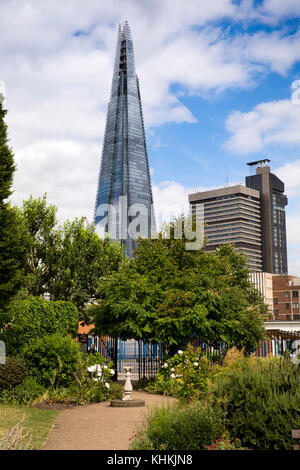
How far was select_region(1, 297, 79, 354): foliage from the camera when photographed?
17.1 metres

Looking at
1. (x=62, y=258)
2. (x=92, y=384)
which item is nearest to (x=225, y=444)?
(x=92, y=384)

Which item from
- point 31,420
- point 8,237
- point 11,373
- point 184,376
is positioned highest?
point 8,237

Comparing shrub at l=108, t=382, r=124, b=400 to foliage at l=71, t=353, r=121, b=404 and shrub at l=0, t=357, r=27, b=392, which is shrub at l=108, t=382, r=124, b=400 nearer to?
foliage at l=71, t=353, r=121, b=404

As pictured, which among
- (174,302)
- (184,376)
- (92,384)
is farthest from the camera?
(174,302)

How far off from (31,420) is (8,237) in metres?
7.32

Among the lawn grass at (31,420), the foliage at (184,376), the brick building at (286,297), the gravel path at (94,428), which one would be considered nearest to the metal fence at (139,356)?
the foliage at (184,376)

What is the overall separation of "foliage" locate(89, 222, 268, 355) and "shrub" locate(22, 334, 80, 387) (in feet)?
9.96

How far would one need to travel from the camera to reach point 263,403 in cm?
833

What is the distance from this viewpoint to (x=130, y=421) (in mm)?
11742

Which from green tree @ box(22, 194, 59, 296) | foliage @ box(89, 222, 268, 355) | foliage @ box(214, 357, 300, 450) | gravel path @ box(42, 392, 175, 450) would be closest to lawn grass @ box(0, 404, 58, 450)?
gravel path @ box(42, 392, 175, 450)

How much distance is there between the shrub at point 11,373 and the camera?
Result: 1492 cm

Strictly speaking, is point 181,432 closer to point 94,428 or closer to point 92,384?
point 94,428

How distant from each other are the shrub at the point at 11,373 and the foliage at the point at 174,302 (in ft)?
15.0
